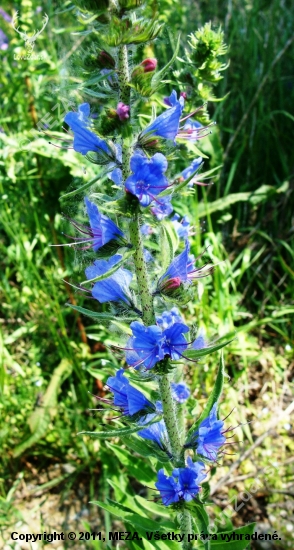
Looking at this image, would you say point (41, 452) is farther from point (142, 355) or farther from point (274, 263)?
point (274, 263)

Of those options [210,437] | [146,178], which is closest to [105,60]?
[146,178]

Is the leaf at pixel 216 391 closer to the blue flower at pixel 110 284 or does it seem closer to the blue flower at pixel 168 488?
the blue flower at pixel 168 488

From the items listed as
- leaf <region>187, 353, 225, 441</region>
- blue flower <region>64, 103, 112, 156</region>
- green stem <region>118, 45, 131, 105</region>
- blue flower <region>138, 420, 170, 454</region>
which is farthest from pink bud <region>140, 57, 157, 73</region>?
blue flower <region>138, 420, 170, 454</region>

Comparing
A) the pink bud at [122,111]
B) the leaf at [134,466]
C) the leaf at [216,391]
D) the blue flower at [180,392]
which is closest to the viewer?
the pink bud at [122,111]

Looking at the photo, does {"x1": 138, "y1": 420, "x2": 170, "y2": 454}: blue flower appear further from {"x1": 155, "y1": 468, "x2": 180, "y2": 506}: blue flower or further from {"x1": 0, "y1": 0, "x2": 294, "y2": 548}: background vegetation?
{"x1": 0, "y1": 0, "x2": 294, "y2": 548}: background vegetation

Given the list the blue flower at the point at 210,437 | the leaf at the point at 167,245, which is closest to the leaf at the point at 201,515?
the blue flower at the point at 210,437

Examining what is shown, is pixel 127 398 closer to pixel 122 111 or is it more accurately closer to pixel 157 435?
pixel 157 435
